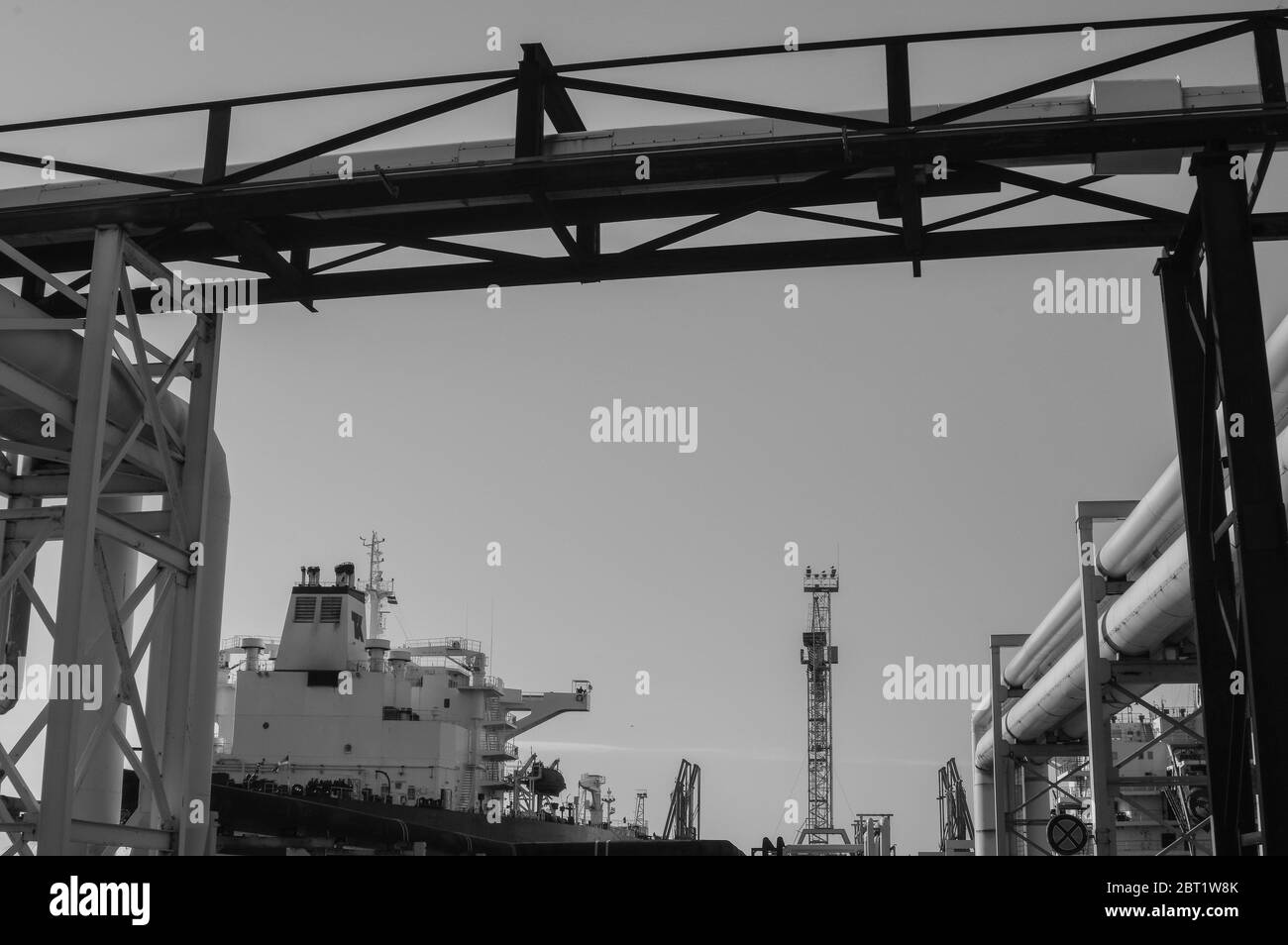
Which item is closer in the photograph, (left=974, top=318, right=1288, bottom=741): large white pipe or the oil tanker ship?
(left=974, top=318, right=1288, bottom=741): large white pipe

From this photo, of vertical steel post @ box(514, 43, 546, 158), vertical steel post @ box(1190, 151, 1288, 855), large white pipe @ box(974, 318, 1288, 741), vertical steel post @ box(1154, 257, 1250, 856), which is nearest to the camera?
vertical steel post @ box(1190, 151, 1288, 855)

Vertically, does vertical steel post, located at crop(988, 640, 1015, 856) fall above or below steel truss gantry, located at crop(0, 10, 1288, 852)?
below

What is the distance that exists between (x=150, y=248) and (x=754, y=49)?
674cm

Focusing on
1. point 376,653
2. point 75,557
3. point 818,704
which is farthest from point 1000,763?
point 818,704

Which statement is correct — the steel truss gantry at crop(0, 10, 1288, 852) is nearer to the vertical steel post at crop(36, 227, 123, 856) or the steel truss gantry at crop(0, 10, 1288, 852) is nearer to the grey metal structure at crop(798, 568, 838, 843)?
the vertical steel post at crop(36, 227, 123, 856)

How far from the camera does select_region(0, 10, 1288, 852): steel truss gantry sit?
11.1 m

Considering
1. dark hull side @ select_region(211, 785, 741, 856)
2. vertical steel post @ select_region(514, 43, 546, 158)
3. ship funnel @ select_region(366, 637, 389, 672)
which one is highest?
vertical steel post @ select_region(514, 43, 546, 158)

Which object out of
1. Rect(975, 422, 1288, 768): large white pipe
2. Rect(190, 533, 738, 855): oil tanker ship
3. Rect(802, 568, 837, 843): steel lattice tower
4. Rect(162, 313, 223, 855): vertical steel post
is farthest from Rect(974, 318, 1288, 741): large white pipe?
Rect(802, 568, 837, 843): steel lattice tower

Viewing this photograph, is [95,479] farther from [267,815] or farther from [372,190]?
[267,815]

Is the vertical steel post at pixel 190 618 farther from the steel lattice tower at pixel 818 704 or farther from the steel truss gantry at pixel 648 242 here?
the steel lattice tower at pixel 818 704

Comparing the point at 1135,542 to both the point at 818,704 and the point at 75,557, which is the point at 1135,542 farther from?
the point at 818,704

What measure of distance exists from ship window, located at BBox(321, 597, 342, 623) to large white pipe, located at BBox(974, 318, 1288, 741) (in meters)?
26.1

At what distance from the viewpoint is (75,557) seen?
1159 cm
